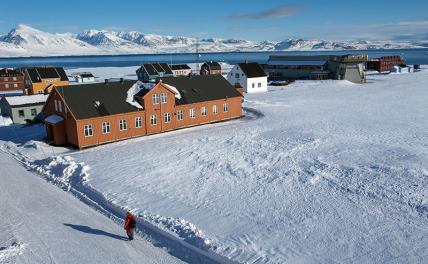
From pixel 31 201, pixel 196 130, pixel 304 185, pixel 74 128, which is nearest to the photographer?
pixel 31 201

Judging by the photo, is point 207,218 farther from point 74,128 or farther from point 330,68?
Answer: point 330,68

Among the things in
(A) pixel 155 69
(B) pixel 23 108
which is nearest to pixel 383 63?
(A) pixel 155 69

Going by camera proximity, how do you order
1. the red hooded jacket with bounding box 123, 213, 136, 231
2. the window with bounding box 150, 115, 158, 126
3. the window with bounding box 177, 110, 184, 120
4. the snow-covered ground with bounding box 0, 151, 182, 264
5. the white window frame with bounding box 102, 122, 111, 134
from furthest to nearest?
the window with bounding box 177, 110, 184, 120 → the window with bounding box 150, 115, 158, 126 → the white window frame with bounding box 102, 122, 111, 134 → the red hooded jacket with bounding box 123, 213, 136, 231 → the snow-covered ground with bounding box 0, 151, 182, 264

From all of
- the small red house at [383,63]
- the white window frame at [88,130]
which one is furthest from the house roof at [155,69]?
the small red house at [383,63]

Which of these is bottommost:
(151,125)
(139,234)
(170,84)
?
(139,234)

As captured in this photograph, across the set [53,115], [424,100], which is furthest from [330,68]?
[53,115]

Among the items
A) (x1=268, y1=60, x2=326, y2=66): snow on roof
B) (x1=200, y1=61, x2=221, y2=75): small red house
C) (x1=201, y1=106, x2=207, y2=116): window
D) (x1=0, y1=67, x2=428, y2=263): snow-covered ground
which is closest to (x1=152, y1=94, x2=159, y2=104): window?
(x1=0, y1=67, x2=428, y2=263): snow-covered ground

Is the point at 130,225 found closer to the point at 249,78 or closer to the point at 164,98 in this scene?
the point at 164,98

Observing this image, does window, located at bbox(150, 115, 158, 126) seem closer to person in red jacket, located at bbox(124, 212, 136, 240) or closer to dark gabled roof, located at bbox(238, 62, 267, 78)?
person in red jacket, located at bbox(124, 212, 136, 240)
